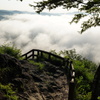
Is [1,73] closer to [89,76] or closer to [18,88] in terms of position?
[18,88]

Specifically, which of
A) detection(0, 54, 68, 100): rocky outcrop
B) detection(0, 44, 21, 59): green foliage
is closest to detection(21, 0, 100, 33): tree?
detection(0, 54, 68, 100): rocky outcrop

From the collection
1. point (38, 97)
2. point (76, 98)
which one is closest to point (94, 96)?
point (76, 98)

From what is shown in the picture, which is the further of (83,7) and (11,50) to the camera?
(11,50)

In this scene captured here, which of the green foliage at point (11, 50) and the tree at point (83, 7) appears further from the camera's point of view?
the green foliage at point (11, 50)

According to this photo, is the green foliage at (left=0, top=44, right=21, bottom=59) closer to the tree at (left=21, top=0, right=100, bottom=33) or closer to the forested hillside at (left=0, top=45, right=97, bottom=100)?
the forested hillside at (left=0, top=45, right=97, bottom=100)

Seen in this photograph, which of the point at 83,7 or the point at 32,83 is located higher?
the point at 83,7

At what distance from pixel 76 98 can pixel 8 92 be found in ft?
12.5

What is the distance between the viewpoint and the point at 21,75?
355 inches

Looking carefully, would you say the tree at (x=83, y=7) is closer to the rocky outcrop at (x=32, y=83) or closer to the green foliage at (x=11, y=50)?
the rocky outcrop at (x=32, y=83)

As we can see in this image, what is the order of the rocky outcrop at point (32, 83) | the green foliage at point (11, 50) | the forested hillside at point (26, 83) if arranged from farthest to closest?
the green foliage at point (11, 50) → the rocky outcrop at point (32, 83) → the forested hillside at point (26, 83)

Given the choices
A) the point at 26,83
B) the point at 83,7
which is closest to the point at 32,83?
the point at 26,83

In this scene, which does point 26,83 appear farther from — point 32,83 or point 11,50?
point 11,50

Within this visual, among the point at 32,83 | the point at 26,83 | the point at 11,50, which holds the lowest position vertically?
the point at 32,83

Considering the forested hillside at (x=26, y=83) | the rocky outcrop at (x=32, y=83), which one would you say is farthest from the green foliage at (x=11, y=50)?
the rocky outcrop at (x=32, y=83)
